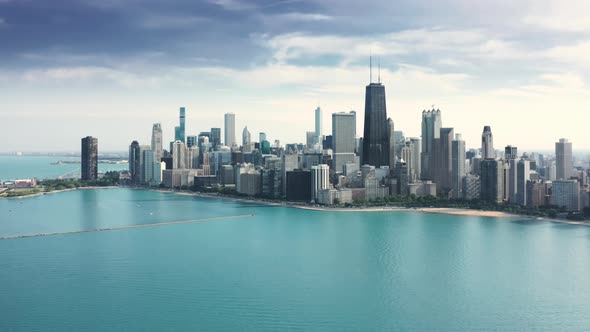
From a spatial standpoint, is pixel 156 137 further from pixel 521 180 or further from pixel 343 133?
pixel 521 180

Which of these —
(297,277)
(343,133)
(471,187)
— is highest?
(343,133)

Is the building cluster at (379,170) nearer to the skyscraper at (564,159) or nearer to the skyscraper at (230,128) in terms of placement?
the skyscraper at (564,159)

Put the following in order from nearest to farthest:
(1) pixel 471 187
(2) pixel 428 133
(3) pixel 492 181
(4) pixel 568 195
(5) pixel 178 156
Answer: (4) pixel 568 195
(3) pixel 492 181
(1) pixel 471 187
(2) pixel 428 133
(5) pixel 178 156

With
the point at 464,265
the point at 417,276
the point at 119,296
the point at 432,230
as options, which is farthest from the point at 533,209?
the point at 119,296

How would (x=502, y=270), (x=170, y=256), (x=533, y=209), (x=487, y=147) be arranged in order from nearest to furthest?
(x=502, y=270)
(x=170, y=256)
(x=533, y=209)
(x=487, y=147)

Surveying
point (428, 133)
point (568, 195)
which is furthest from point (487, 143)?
point (568, 195)

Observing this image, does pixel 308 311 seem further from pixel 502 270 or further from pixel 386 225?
pixel 386 225
